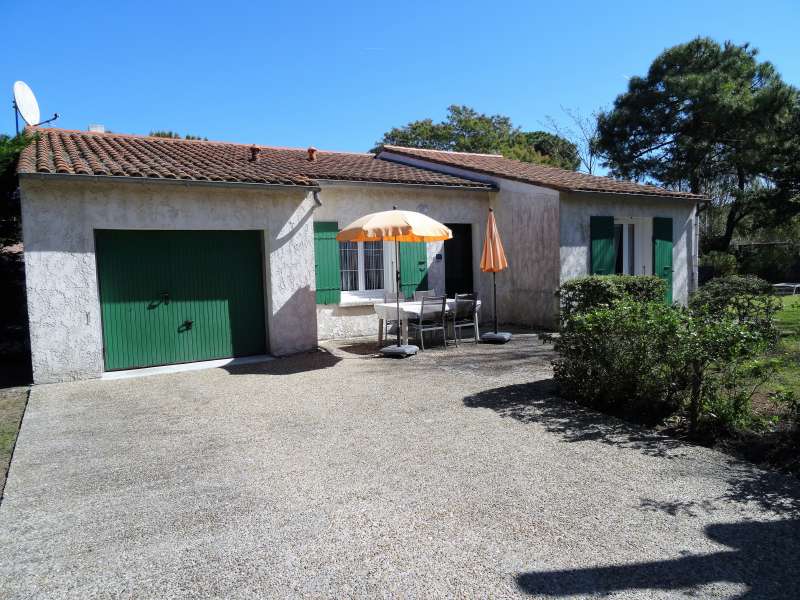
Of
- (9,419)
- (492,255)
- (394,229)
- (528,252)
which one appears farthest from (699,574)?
(528,252)

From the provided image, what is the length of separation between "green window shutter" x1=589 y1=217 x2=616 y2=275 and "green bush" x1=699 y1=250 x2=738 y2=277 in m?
11.5

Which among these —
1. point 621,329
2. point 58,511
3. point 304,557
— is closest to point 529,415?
point 621,329

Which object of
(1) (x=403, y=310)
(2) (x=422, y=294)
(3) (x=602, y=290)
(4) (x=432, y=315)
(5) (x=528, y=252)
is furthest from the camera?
(5) (x=528, y=252)

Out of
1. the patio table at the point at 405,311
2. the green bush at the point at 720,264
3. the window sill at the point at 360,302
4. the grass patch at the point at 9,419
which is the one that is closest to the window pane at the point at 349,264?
the window sill at the point at 360,302

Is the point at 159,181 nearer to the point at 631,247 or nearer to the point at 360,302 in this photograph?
the point at 360,302

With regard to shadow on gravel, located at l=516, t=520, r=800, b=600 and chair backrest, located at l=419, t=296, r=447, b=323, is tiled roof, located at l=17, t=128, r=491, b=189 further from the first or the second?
shadow on gravel, located at l=516, t=520, r=800, b=600

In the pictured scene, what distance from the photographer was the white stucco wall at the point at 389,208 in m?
11.5

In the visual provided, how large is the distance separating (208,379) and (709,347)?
6.28 m

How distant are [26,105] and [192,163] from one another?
14.1 feet

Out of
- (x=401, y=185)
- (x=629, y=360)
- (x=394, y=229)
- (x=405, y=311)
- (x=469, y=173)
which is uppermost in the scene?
(x=469, y=173)

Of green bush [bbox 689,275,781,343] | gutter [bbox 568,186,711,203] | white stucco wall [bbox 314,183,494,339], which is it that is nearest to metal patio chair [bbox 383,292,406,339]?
white stucco wall [bbox 314,183,494,339]

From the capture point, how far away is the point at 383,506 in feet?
13.0

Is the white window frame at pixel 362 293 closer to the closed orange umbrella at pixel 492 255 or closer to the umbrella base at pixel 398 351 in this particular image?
the umbrella base at pixel 398 351

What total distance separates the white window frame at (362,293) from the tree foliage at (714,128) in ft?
59.6
